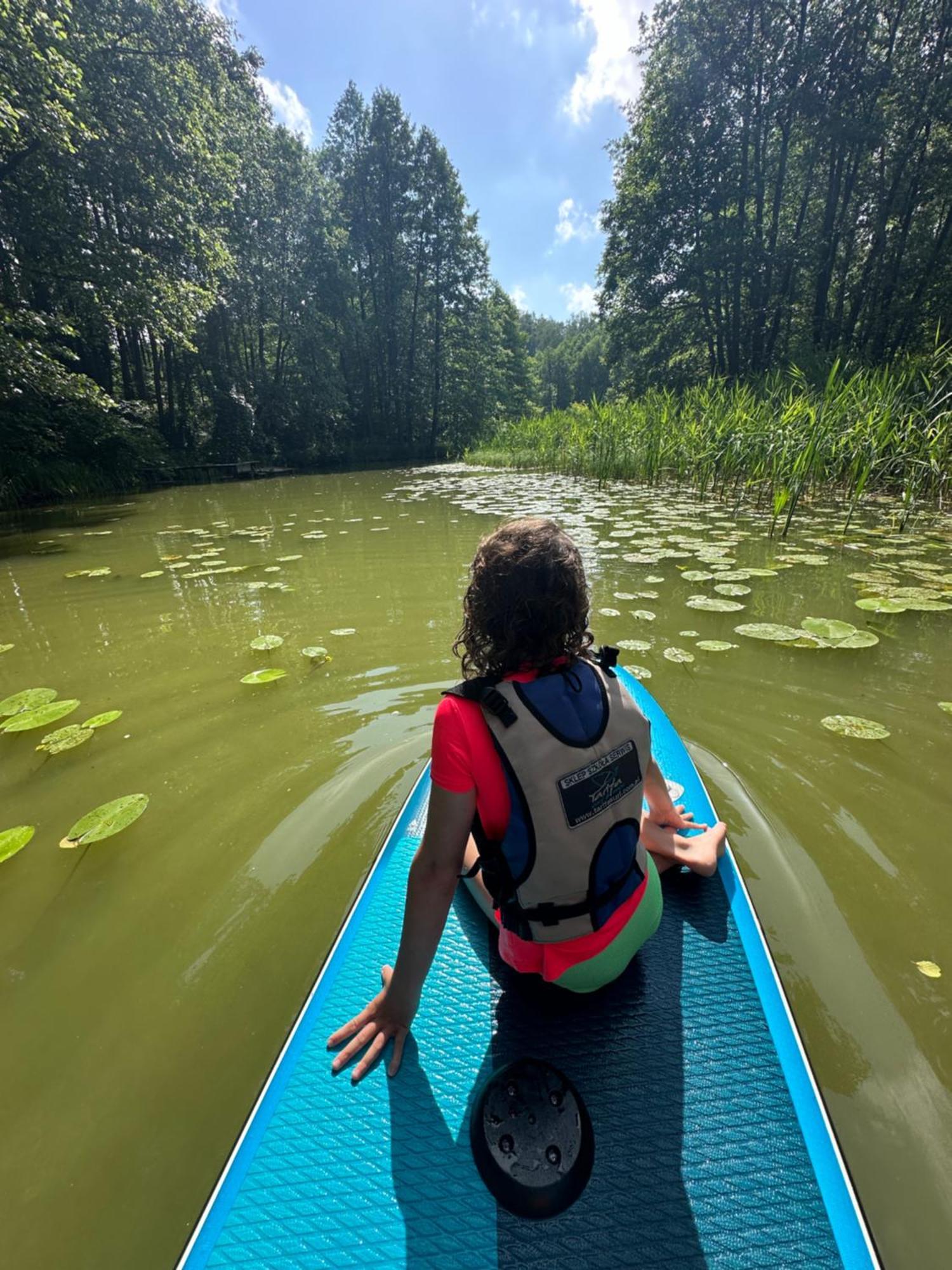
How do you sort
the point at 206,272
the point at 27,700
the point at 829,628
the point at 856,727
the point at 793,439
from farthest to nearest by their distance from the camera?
the point at 206,272 < the point at 793,439 < the point at 829,628 < the point at 27,700 < the point at 856,727

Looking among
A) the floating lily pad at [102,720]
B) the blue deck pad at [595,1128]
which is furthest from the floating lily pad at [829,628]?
the floating lily pad at [102,720]

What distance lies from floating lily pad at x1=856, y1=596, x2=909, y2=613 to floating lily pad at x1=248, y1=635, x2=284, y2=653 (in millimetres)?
3290

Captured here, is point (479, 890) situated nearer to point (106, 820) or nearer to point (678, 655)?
point (106, 820)

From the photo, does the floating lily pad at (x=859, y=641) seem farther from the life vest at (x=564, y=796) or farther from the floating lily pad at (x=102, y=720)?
the floating lily pad at (x=102, y=720)

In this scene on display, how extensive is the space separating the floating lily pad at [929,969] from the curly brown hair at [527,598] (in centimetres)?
112

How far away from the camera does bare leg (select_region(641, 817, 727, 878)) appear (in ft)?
4.20

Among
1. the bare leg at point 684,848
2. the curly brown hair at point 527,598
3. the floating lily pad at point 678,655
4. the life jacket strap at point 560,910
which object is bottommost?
the floating lily pad at point 678,655

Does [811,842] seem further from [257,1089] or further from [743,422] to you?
[743,422]

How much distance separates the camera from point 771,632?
2.71 metres

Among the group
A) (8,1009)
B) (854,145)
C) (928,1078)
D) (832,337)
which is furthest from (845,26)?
(8,1009)

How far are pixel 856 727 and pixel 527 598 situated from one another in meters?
1.79

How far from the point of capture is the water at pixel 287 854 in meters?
0.93

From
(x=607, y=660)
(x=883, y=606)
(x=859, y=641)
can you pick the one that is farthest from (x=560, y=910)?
(x=883, y=606)

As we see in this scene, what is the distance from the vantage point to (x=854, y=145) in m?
12.0
